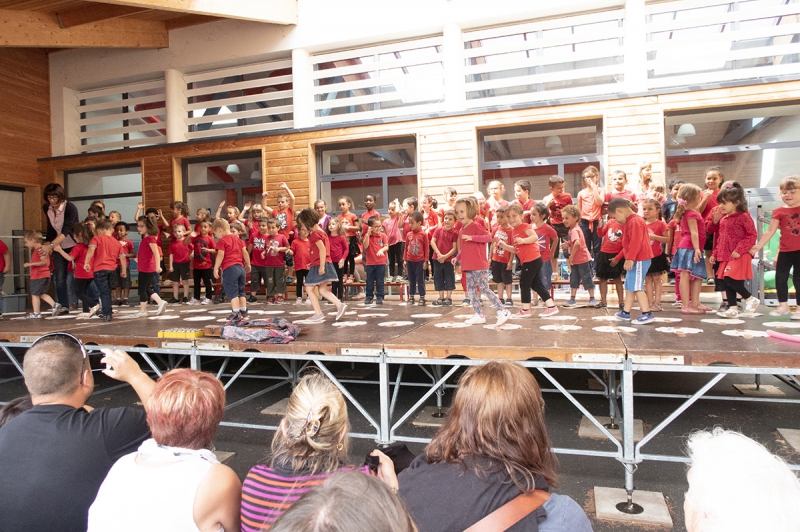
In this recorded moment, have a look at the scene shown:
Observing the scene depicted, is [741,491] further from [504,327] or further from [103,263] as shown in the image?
[103,263]

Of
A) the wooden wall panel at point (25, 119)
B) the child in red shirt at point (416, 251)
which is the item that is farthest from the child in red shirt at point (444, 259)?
the wooden wall panel at point (25, 119)

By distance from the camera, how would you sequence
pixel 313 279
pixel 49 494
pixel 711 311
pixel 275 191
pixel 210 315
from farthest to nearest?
pixel 275 191 < pixel 210 315 < pixel 313 279 < pixel 711 311 < pixel 49 494

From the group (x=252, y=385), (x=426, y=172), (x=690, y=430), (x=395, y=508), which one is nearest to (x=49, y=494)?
(x=395, y=508)

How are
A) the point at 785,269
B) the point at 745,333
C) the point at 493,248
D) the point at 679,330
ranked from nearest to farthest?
the point at 745,333, the point at 679,330, the point at 785,269, the point at 493,248

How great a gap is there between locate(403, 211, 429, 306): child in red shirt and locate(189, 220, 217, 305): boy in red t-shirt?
12.5 feet

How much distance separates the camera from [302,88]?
1186 centimetres

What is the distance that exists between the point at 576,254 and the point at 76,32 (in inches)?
454

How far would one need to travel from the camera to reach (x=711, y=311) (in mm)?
6156

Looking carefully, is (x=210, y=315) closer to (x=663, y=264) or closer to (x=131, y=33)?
(x=663, y=264)

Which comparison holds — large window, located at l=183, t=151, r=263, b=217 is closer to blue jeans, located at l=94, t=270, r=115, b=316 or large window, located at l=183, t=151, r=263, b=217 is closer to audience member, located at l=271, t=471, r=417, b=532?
blue jeans, located at l=94, t=270, r=115, b=316

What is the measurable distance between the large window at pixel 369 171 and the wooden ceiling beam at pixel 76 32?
506 cm

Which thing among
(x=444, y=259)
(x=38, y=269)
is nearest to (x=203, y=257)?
(x=38, y=269)

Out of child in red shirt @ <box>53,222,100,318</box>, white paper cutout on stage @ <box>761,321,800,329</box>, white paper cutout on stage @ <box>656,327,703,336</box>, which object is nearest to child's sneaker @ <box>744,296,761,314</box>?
white paper cutout on stage @ <box>761,321,800,329</box>

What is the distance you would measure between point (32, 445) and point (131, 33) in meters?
12.9
